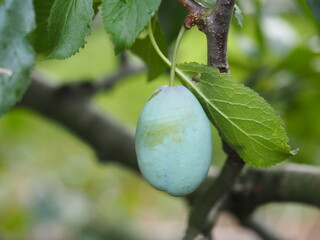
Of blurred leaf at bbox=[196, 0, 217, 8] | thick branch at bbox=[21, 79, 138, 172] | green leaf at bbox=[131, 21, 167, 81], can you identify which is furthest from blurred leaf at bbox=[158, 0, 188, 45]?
thick branch at bbox=[21, 79, 138, 172]

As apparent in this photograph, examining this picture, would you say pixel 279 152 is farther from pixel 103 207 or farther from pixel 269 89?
pixel 103 207

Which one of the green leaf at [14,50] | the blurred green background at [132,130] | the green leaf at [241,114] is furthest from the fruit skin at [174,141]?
the blurred green background at [132,130]

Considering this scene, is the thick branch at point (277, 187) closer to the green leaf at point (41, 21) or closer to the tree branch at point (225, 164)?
the tree branch at point (225, 164)

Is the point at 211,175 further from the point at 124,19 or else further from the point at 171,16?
the point at 124,19

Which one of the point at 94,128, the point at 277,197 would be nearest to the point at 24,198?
the point at 94,128

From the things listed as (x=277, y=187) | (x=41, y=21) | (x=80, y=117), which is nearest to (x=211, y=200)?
(x=277, y=187)
